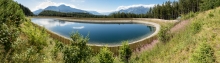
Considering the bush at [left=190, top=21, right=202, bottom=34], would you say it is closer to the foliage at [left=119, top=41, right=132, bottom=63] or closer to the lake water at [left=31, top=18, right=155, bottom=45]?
the foliage at [left=119, top=41, right=132, bottom=63]

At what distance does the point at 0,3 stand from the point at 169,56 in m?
16.9

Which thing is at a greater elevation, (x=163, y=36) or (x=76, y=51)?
(x=76, y=51)

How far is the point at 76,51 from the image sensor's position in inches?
461

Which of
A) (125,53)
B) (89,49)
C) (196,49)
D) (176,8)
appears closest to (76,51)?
(89,49)

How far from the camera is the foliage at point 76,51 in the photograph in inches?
459

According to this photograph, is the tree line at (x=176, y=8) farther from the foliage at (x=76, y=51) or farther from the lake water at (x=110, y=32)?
the foliage at (x=76, y=51)

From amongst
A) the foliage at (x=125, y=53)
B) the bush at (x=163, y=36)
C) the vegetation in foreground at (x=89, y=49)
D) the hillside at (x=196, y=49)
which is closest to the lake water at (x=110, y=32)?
the foliage at (x=125, y=53)

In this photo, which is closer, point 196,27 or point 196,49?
point 196,49

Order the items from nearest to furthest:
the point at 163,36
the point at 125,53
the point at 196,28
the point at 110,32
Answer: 1. the point at 196,28
2. the point at 125,53
3. the point at 163,36
4. the point at 110,32

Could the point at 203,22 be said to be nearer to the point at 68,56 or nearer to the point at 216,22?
the point at 216,22

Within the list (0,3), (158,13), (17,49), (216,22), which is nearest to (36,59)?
(17,49)

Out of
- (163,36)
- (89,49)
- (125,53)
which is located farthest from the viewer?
(163,36)

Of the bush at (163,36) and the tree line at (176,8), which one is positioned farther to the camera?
the tree line at (176,8)

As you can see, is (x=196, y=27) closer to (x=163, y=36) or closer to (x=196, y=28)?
(x=196, y=28)
